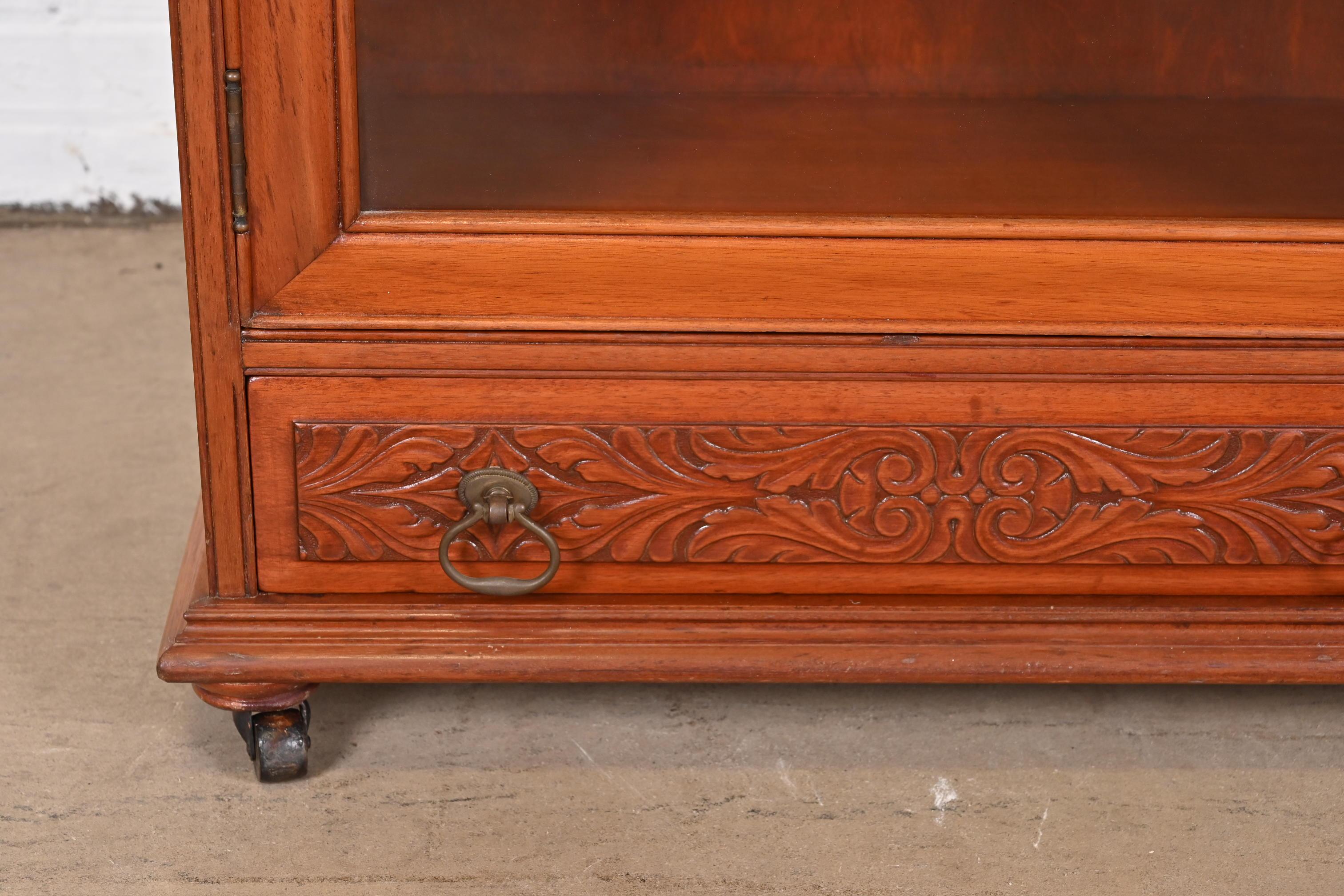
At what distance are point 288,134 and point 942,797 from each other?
22.7 inches

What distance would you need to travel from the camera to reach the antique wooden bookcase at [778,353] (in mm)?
788

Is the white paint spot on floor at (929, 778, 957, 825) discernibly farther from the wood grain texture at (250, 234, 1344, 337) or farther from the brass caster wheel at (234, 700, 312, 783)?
the brass caster wheel at (234, 700, 312, 783)

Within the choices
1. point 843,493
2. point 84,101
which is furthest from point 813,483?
point 84,101

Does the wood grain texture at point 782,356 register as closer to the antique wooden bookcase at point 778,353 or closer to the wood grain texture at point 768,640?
the antique wooden bookcase at point 778,353

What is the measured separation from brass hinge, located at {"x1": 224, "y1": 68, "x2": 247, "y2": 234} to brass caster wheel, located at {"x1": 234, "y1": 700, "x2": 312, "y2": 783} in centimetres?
32

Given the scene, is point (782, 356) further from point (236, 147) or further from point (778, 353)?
point (236, 147)

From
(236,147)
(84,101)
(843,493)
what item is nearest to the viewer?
(236,147)

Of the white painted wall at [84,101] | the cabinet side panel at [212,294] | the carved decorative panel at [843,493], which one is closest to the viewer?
the cabinet side panel at [212,294]

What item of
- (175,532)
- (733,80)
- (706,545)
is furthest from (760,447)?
(175,532)

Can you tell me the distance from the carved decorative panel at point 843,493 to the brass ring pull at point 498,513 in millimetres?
10

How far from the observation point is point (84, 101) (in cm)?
202

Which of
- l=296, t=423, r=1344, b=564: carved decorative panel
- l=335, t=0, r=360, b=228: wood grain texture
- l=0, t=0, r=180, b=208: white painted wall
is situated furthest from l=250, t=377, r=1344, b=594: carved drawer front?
l=0, t=0, r=180, b=208: white painted wall

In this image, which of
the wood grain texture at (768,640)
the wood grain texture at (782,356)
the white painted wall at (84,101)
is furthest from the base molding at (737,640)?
the white painted wall at (84,101)

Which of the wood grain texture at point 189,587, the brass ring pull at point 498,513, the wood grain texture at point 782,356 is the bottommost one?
the wood grain texture at point 189,587
